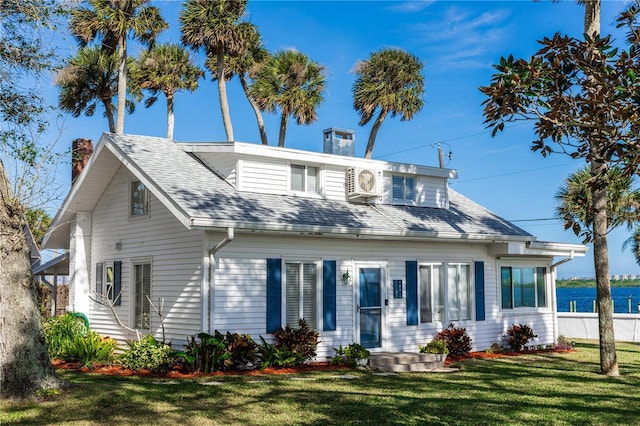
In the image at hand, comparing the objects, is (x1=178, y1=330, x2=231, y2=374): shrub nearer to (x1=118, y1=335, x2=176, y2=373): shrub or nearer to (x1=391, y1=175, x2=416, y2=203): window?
(x1=118, y1=335, x2=176, y2=373): shrub

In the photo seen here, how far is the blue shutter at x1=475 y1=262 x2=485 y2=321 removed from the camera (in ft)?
59.1

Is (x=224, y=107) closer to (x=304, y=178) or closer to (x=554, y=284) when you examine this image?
(x=304, y=178)

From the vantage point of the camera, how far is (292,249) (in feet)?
48.7

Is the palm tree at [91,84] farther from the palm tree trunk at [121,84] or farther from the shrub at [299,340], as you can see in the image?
the shrub at [299,340]

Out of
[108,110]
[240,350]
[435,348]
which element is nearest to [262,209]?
[240,350]

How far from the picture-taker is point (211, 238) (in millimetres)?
13617

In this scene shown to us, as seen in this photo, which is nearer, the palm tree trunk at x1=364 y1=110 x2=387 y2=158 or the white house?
the white house

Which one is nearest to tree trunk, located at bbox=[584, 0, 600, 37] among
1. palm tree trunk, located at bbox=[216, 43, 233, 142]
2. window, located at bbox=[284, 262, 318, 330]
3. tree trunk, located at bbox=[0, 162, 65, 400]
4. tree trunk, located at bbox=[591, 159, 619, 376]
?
tree trunk, located at bbox=[591, 159, 619, 376]

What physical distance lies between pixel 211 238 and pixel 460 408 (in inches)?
242

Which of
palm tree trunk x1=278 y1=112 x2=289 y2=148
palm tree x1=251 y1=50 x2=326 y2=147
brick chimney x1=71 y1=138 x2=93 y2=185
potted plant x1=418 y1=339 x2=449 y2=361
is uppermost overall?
palm tree x1=251 y1=50 x2=326 y2=147

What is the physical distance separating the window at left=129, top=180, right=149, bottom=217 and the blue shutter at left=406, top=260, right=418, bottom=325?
21.8 ft

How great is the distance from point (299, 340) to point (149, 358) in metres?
3.15

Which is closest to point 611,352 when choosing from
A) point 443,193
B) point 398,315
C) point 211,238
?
point 398,315

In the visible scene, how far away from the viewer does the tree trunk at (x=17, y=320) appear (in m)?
9.70
